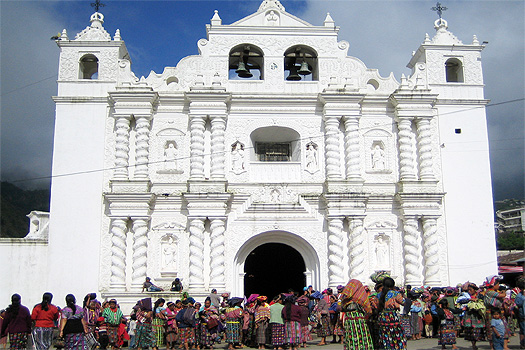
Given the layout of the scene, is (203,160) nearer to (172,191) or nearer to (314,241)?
(172,191)

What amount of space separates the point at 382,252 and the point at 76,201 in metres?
10.1

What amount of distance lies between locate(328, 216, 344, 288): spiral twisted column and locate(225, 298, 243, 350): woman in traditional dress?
4.76m

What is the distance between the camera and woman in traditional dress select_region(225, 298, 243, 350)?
13766 mm

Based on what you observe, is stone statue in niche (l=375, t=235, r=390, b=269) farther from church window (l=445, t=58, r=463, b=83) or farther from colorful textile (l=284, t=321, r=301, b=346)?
church window (l=445, t=58, r=463, b=83)

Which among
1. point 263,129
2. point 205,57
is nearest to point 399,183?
point 263,129

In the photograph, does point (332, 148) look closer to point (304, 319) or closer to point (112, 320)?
point (304, 319)


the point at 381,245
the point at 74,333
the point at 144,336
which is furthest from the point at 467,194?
the point at 74,333

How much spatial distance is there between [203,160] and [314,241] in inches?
177

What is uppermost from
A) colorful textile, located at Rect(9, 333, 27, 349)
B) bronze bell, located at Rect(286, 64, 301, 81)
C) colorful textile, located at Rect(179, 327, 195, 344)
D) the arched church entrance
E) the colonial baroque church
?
bronze bell, located at Rect(286, 64, 301, 81)

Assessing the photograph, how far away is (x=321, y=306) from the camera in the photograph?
1537 centimetres

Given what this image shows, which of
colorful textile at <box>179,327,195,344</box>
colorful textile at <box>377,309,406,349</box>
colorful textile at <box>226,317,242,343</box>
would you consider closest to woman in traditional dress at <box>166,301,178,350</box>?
colorful textile at <box>179,327,195,344</box>

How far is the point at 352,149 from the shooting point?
19.0 metres

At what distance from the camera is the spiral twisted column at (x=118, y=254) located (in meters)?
17.6

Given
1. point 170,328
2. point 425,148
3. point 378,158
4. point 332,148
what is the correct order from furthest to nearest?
point 378,158 → point 425,148 → point 332,148 → point 170,328
